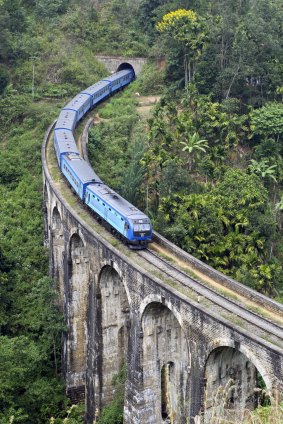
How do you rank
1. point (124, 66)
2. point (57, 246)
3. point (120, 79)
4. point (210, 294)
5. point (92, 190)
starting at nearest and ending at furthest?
point (210, 294) → point (92, 190) → point (57, 246) → point (120, 79) → point (124, 66)

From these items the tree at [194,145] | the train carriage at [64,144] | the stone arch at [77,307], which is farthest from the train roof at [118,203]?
the tree at [194,145]

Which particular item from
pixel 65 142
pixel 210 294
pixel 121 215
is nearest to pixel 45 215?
pixel 65 142

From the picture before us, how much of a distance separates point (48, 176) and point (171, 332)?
2046cm

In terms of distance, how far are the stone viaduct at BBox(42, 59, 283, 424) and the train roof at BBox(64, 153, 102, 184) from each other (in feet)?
6.71

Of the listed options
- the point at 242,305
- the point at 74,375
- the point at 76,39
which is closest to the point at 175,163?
the point at 74,375

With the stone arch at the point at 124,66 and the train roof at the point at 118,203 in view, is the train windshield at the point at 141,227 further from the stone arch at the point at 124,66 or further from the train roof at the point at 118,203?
the stone arch at the point at 124,66

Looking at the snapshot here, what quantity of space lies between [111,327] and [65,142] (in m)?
19.2

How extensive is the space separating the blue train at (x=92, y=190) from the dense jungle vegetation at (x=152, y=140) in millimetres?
3756

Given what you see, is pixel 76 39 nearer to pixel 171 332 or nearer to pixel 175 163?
pixel 175 163

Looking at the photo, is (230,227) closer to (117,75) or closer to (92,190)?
(92,190)

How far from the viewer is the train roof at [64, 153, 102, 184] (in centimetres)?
4240

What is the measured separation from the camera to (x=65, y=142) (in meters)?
51.9

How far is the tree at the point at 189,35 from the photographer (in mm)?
62188

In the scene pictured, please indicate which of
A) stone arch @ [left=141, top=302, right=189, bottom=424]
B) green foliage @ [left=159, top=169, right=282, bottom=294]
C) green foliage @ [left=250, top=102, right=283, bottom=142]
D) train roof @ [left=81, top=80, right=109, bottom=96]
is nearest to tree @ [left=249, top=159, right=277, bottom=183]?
green foliage @ [left=250, top=102, right=283, bottom=142]
